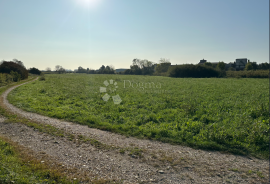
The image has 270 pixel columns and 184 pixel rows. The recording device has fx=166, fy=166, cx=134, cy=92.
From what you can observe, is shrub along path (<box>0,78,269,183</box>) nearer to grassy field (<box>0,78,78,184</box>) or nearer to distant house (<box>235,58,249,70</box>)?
grassy field (<box>0,78,78,184</box>)

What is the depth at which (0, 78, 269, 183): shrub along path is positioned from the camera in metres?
4.93

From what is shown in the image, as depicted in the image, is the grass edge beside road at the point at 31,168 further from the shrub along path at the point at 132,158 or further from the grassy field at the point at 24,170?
the shrub along path at the point at 132,158

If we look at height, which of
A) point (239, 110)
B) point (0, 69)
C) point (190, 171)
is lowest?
point (190, 171)

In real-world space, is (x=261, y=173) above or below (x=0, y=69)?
below

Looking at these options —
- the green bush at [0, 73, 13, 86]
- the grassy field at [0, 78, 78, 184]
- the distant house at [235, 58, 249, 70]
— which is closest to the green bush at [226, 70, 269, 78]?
the distant house at [235, 58, 249, 70]

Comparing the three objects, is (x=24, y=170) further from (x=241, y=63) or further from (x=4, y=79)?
(x=241, y=63)

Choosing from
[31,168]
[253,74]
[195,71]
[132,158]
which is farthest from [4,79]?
[253,74]

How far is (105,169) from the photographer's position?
5.24 metres

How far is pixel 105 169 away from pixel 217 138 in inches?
193

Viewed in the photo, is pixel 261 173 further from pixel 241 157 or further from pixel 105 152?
pixel 105 152

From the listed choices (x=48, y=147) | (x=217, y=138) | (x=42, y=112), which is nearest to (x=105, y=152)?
(x=48, y=147)

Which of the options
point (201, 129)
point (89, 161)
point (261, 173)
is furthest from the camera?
point (201, 129)

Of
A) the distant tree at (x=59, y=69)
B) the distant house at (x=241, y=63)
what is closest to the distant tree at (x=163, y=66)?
the distant house at (x=241, y=63)

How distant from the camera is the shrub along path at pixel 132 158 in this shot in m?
4.93
